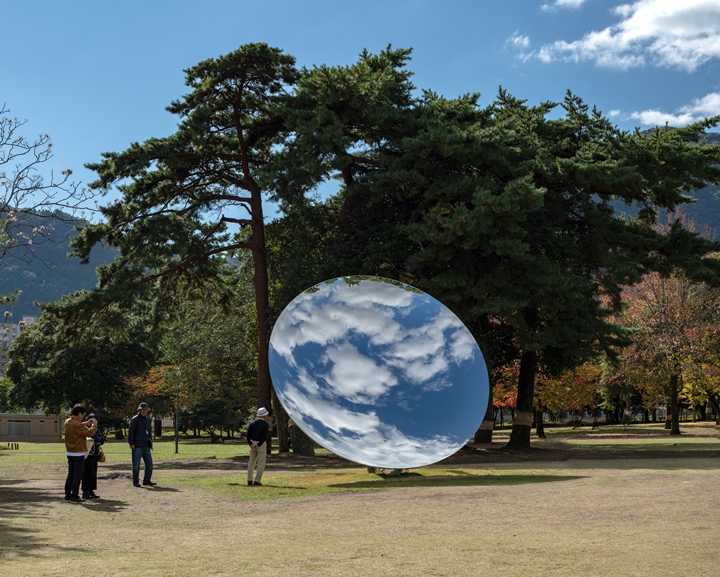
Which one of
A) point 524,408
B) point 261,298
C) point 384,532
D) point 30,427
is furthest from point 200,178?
point 30,427

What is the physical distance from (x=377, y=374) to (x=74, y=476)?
6873mm

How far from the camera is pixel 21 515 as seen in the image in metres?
15.1

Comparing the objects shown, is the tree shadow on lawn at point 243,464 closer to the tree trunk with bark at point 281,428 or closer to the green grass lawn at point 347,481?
the green grass lawn at point 347,481

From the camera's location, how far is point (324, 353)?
19.0m

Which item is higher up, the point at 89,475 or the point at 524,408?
the point at 524,408

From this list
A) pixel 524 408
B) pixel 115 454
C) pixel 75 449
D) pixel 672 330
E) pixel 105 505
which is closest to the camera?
pixel 105 505

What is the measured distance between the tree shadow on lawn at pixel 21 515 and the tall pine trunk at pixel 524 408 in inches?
866

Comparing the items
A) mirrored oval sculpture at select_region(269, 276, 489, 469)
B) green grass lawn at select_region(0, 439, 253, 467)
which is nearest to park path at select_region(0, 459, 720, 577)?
mirrored oval sculpture at select_region(269, 276, 489, 469)

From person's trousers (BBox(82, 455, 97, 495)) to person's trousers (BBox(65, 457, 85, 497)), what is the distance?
1.18 ft

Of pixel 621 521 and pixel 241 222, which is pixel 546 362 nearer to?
pixel 241 222

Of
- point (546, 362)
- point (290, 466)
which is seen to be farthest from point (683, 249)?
point (290, 466)

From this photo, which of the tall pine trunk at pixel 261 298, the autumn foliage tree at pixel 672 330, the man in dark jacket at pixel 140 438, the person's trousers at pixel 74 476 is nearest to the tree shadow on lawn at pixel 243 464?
the tall pine trunk at pixel 261 298

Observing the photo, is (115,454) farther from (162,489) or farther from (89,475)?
(89,475)

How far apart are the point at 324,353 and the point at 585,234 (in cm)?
2183
